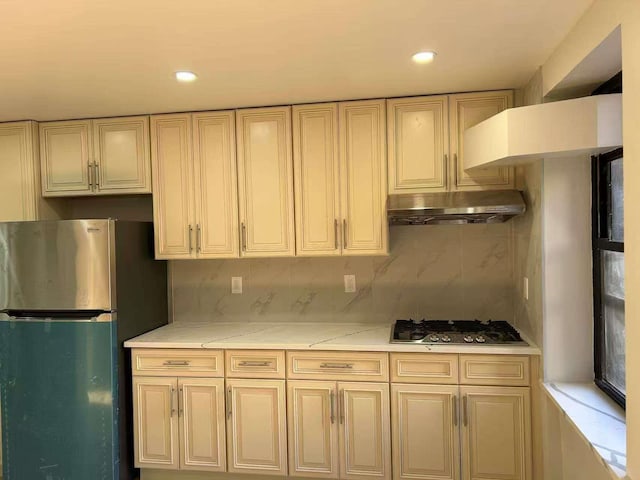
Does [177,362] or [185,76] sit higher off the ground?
[185,76]

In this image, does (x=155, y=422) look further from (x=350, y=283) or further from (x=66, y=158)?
(x=66, y=158)

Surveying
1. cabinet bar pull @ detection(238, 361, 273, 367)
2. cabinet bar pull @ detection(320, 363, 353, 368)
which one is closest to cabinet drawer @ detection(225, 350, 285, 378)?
cabinet bar pull @ detection(238, 361, 273, 367)

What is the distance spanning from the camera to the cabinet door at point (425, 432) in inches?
101

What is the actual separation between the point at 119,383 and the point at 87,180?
1.33 meters

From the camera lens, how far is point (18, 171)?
3160mm

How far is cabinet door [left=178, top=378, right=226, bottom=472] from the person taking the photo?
110 inches

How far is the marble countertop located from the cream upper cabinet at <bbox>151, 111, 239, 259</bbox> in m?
0.49

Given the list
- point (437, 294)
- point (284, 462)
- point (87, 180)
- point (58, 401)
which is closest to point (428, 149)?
point (437, 294)

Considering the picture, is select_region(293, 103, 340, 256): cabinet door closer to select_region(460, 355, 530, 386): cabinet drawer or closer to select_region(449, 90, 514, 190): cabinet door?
select_region(449, 90, 514, 190): cabinet door

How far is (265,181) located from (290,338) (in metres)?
0.96

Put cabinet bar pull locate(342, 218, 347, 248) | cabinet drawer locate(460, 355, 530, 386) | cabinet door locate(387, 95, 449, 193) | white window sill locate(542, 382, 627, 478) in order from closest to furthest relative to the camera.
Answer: white window sill locate(542, 382, 627, 478), cabinet drawer locate(460, 355, 530, 386), cabinet door locate(387, 95, 449, 193), cabinet bar pull locate(342, 218, 347, 248)

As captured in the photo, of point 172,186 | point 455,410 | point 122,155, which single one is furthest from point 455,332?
point 122,155

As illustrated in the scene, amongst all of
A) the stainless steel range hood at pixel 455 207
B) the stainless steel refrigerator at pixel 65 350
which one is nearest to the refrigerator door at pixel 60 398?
the stainless steel refrigerator at pixel 65 350

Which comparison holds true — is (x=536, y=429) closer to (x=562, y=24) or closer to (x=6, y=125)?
(x=562, y=24)
